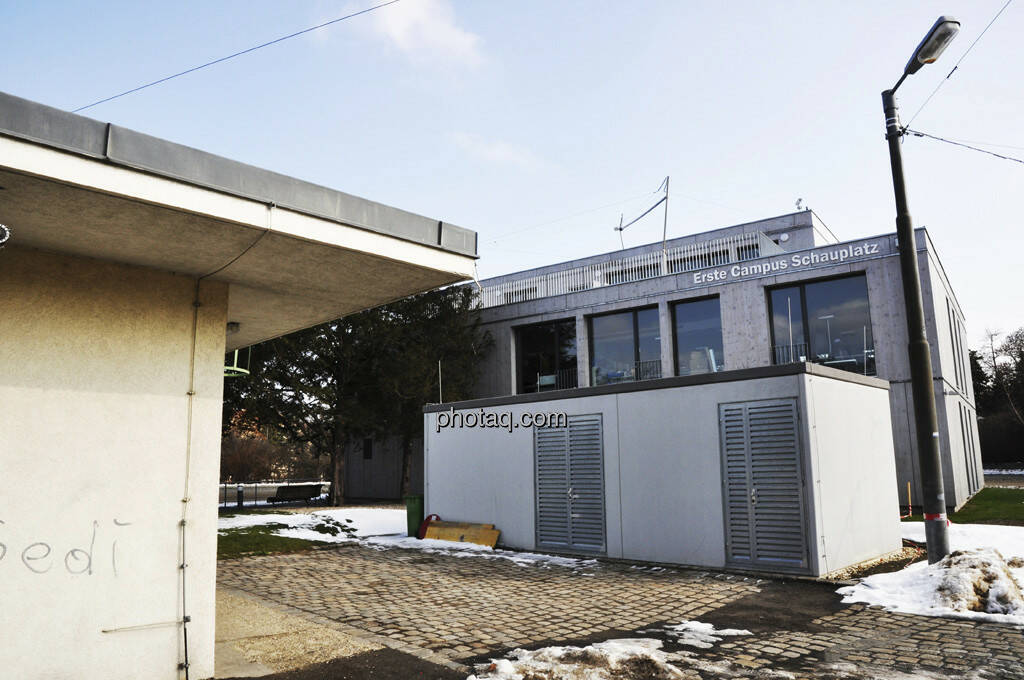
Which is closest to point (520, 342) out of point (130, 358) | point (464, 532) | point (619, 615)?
point (464, 532)

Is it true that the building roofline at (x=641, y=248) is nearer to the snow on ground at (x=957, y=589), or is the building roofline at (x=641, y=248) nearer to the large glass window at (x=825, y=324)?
the large glass window at (x=825, y=324)

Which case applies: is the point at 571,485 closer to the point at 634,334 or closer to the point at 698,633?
the point at 698,633

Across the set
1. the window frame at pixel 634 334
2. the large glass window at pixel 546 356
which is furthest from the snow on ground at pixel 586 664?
the large glass window at pixel 546 356

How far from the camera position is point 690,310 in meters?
24.6

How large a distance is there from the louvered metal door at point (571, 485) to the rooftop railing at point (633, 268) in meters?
14.5

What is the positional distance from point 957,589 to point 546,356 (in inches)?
836

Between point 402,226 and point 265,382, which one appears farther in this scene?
point 265,382

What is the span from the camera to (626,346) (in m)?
26.0

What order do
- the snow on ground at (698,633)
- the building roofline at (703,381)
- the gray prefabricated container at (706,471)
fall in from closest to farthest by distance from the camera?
the snow on ground at (698,633)
the gray prefabricated container at (706,471)
the building roofline at (703,381)

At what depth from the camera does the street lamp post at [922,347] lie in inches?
366

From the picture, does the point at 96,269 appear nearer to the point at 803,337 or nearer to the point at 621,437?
the point at 621,437

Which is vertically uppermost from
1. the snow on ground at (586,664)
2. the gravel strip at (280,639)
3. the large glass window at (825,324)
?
the large glass window at (825,324)

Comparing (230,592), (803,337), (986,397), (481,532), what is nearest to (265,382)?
(481,532)

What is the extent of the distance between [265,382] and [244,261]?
19022 millimetres
